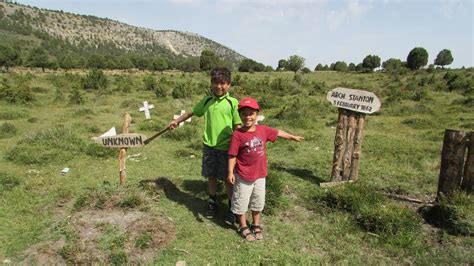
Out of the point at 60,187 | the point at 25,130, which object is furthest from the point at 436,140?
the point at 25,130

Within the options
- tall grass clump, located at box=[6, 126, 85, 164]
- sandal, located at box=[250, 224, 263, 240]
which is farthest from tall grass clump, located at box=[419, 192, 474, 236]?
tall grass clump, located at box=[6, 126, 85, 164]

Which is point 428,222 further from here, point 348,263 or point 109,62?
point 109,62

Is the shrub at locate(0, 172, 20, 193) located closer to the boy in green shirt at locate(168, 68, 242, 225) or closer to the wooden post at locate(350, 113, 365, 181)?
the boy in green shirt at locate(168, 68, 242, 225)

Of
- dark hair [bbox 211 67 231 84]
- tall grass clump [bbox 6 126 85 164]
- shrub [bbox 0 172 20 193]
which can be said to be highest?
dark hair [bbox 211 67 231 84]

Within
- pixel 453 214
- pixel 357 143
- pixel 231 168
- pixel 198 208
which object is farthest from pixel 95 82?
pixel 453 214

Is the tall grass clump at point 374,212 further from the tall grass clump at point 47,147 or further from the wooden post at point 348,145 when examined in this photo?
the tall grass clump at point 47,147

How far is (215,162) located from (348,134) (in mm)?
2786

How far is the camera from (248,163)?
4.16 metres

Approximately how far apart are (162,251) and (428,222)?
3.74 metres

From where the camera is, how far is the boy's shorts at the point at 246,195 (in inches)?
168

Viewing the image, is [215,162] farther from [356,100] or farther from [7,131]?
[7,131]

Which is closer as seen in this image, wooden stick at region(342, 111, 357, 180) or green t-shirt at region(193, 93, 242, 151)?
green t-shirt at region(193, 93, 242, 151)

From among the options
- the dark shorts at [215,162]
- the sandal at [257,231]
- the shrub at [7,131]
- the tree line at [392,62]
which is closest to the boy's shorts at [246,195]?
the sandal at [257,231]

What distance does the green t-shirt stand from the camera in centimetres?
457
